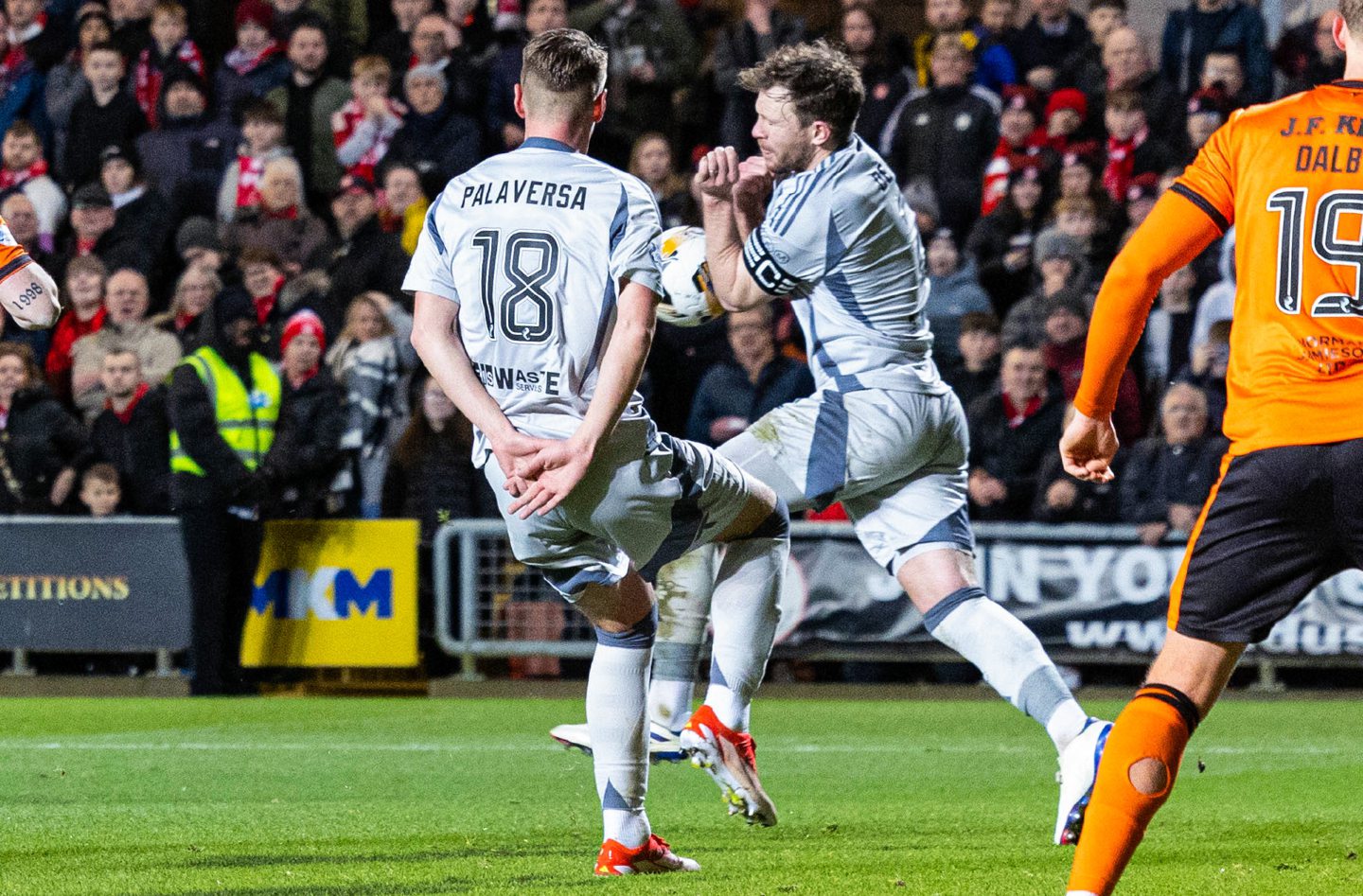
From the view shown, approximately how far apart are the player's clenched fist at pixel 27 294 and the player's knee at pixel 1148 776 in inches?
145

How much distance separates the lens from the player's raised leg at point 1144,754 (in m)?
4.03

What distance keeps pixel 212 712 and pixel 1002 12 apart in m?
7.55

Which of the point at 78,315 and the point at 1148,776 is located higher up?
the point at 78,315

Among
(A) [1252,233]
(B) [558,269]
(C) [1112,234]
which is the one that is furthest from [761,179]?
(C) [1112,234]

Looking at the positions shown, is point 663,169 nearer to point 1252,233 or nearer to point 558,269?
point 558,269

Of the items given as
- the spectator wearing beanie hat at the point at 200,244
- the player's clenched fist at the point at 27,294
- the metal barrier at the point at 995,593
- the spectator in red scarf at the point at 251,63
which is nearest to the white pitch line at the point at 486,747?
the metal barrier at the point at 995,593

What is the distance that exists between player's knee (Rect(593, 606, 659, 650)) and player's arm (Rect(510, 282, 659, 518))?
48 cm

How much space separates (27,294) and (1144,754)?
383 centimetres

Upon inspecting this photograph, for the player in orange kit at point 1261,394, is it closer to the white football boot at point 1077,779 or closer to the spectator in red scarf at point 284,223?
the white football boot at point 1077,779

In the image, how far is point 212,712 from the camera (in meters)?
11.3

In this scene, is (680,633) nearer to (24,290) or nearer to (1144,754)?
(24,290)

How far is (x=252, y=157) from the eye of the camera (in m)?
15.0

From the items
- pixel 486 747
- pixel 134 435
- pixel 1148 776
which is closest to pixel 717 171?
pixel 1148 776

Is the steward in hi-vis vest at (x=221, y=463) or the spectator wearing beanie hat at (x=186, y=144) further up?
the spectator wearing beanie hat at (x=186, y=144)
